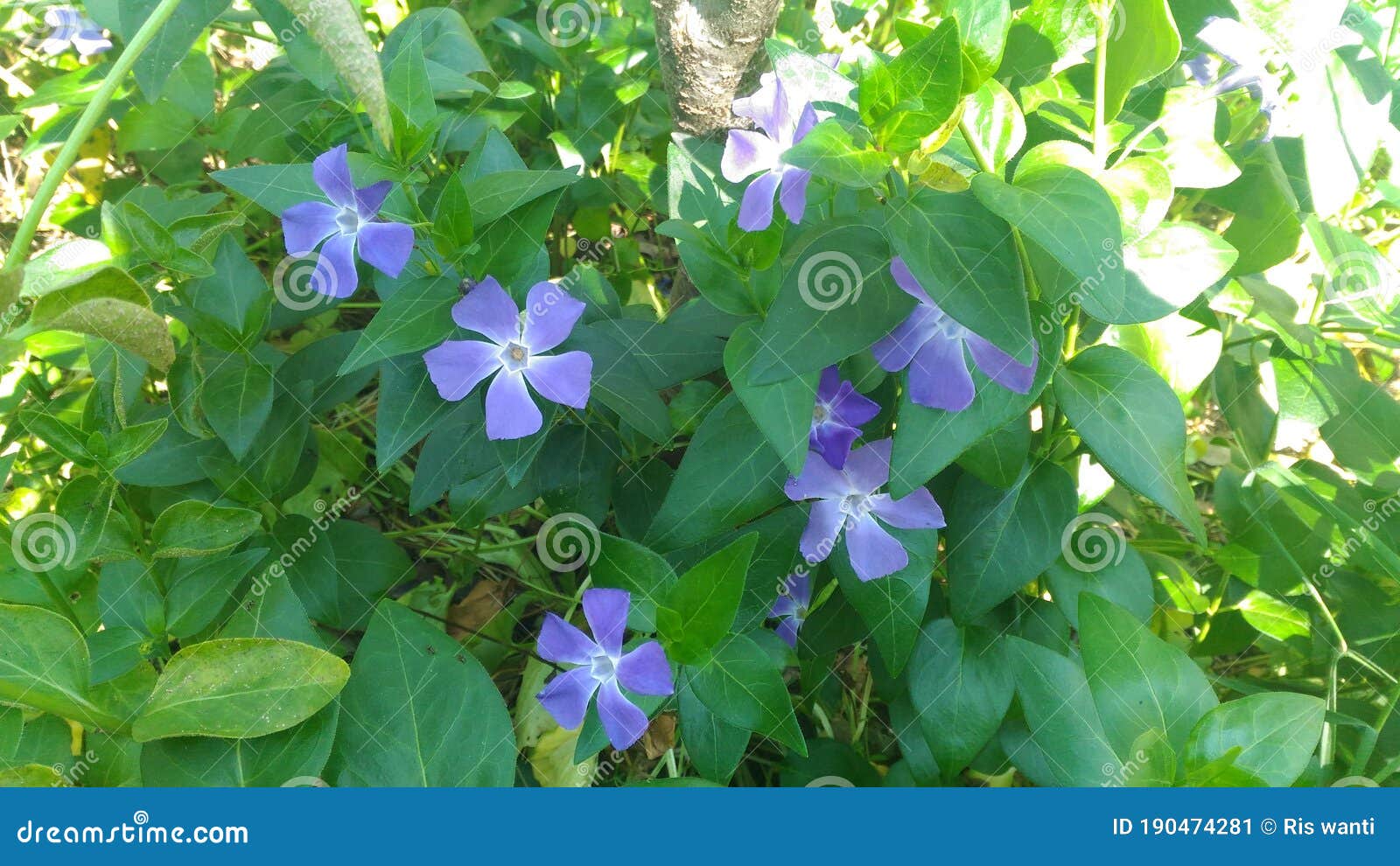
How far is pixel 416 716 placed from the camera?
121cm

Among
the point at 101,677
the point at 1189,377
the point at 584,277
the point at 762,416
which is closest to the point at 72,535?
the point at 101,677

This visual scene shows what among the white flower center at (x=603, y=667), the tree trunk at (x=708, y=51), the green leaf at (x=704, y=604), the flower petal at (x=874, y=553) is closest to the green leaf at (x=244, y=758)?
the white flower center at (x=603, y=667)

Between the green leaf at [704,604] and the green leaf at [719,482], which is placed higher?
the green leaf at [719,482]

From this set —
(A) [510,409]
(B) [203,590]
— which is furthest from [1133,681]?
(B) [203,590]

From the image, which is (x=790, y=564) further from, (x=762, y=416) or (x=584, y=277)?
(x=584, y=277)

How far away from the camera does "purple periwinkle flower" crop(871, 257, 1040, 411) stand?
107 cm

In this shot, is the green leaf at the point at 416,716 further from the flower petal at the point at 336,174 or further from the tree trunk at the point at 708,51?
the tree trunk at the point at 708,51

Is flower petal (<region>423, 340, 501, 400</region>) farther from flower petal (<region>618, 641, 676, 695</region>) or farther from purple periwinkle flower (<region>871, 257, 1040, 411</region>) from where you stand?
purple periwinkle flower (<region>871, 257, 1040, 411</region>)

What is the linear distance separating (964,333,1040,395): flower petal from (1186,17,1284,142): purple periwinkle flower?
62 cm

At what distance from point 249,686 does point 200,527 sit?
0.26 m

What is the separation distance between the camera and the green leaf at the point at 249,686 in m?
1.13

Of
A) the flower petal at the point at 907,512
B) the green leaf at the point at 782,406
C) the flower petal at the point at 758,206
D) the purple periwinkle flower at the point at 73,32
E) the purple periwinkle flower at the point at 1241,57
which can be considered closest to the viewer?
the green leaf at the point at 782,406

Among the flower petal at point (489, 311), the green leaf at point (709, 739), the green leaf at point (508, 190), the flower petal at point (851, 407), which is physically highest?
the green leaf at point (508, 190)

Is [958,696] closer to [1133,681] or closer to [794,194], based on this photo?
[1133,681]
